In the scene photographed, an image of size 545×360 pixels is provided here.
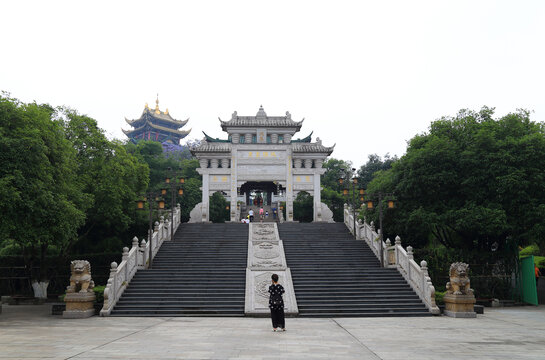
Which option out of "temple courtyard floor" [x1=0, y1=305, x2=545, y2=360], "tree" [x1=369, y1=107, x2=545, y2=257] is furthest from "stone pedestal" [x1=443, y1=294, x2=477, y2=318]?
"tree" [x1=369, y1=107, x2=545, y2=257]

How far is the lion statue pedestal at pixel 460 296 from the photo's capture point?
1386cm

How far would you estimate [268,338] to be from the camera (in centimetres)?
933

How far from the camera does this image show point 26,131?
13617 mm

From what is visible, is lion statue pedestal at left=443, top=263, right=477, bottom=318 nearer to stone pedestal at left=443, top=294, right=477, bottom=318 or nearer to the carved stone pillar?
stone pedestal at left=443, top=294, right=477, bottom=318

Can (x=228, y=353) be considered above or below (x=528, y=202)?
below

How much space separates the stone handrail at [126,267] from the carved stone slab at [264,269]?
14.1ft

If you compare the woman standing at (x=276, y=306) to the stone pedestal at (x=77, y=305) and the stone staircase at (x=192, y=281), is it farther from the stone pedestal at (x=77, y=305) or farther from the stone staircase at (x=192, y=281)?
the stone pedestal at (x=77, y=305)

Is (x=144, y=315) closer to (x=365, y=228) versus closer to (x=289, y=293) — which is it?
(x=289, y=293)

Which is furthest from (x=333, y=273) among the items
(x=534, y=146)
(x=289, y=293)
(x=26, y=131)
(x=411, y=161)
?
(x=26, y=131)

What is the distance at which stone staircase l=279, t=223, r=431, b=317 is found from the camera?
48.3 ft

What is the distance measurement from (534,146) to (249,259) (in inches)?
507

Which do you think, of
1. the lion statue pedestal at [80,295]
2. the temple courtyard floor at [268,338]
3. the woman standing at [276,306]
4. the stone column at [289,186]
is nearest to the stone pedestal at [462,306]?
the temple courtyard floor at [268,338]

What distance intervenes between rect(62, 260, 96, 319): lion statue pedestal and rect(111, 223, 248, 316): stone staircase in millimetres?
867

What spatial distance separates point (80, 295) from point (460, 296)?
11536 millimetres
